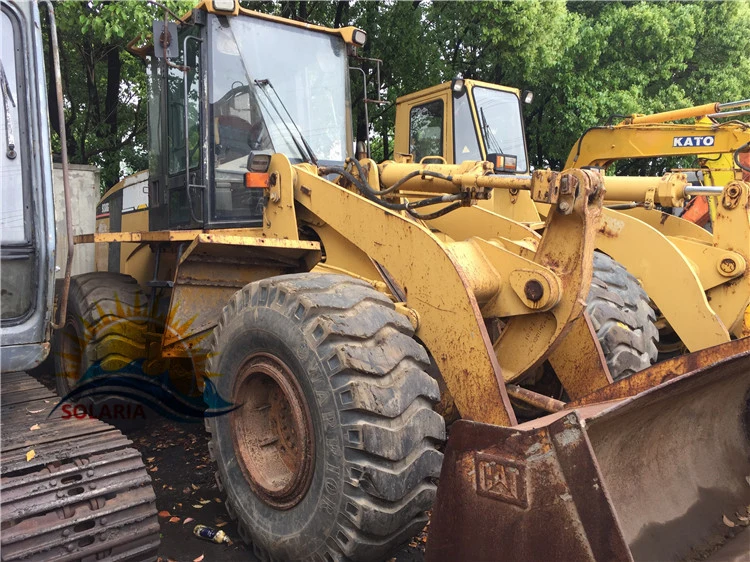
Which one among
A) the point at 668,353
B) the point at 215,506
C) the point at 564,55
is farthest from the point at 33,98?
the point at 564,55

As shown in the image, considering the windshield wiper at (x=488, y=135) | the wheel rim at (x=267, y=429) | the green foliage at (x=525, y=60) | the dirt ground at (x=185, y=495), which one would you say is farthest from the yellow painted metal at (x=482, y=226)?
the green foliage at (x=525, y=60)

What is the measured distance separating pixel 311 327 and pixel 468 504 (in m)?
1.02

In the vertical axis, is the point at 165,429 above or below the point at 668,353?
below

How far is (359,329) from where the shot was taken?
8.99 feet

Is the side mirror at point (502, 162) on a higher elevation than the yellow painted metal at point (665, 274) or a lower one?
higher

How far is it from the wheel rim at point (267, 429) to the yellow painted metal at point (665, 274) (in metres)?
3.44

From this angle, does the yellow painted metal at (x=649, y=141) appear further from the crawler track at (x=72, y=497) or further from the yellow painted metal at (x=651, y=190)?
the crawler track at (x=72, y=497)

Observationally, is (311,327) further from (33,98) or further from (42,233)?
(33,98)

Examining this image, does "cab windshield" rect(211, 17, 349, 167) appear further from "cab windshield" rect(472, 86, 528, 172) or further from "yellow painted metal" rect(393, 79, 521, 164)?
"cab windshield" rect(472, 86, 528, 172)

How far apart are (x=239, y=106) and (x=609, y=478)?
3.48 m

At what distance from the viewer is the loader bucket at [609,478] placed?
1970mm

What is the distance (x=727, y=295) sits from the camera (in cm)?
555

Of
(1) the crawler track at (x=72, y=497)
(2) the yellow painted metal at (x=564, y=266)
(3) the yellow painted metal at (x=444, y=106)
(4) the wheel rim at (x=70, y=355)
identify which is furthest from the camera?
(3) the yellow painted metal at (x=444, y=106)

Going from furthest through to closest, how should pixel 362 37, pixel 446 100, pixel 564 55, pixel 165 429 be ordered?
pixel 564 55
pixel 446 100
pixel 165 429
pixel 362 37
